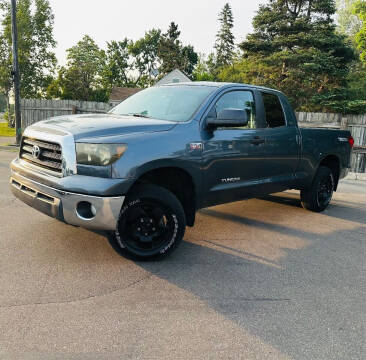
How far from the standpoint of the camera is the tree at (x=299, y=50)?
87.3ft

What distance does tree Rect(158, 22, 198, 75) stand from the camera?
65062mm

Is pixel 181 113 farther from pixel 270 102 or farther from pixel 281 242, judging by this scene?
pixel 281 242

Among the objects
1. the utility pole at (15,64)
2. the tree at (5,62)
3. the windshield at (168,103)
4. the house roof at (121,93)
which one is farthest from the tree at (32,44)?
→ the windshield at (168,103)

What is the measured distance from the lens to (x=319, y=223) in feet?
18.6

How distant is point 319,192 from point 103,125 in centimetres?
414

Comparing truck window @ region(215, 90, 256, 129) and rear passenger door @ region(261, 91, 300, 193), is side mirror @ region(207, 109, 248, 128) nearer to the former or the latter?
truck window @ region(215, 90, 256, 129)

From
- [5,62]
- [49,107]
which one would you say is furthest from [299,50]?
[5,62]

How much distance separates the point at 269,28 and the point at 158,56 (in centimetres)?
4202

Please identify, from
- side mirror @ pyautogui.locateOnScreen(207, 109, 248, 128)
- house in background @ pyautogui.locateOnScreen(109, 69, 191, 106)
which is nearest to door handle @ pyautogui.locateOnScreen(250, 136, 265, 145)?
side mirror @ pyautogui.locateOnScreen(207, 109, 248, 128)

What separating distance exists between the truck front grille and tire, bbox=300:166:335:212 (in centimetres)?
419

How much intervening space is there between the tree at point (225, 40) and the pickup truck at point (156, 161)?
68.0 meters

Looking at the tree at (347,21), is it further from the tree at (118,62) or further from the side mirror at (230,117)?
the side mirror at (230,117)

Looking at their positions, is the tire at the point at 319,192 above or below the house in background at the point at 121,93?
below

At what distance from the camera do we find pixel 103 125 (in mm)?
3646
